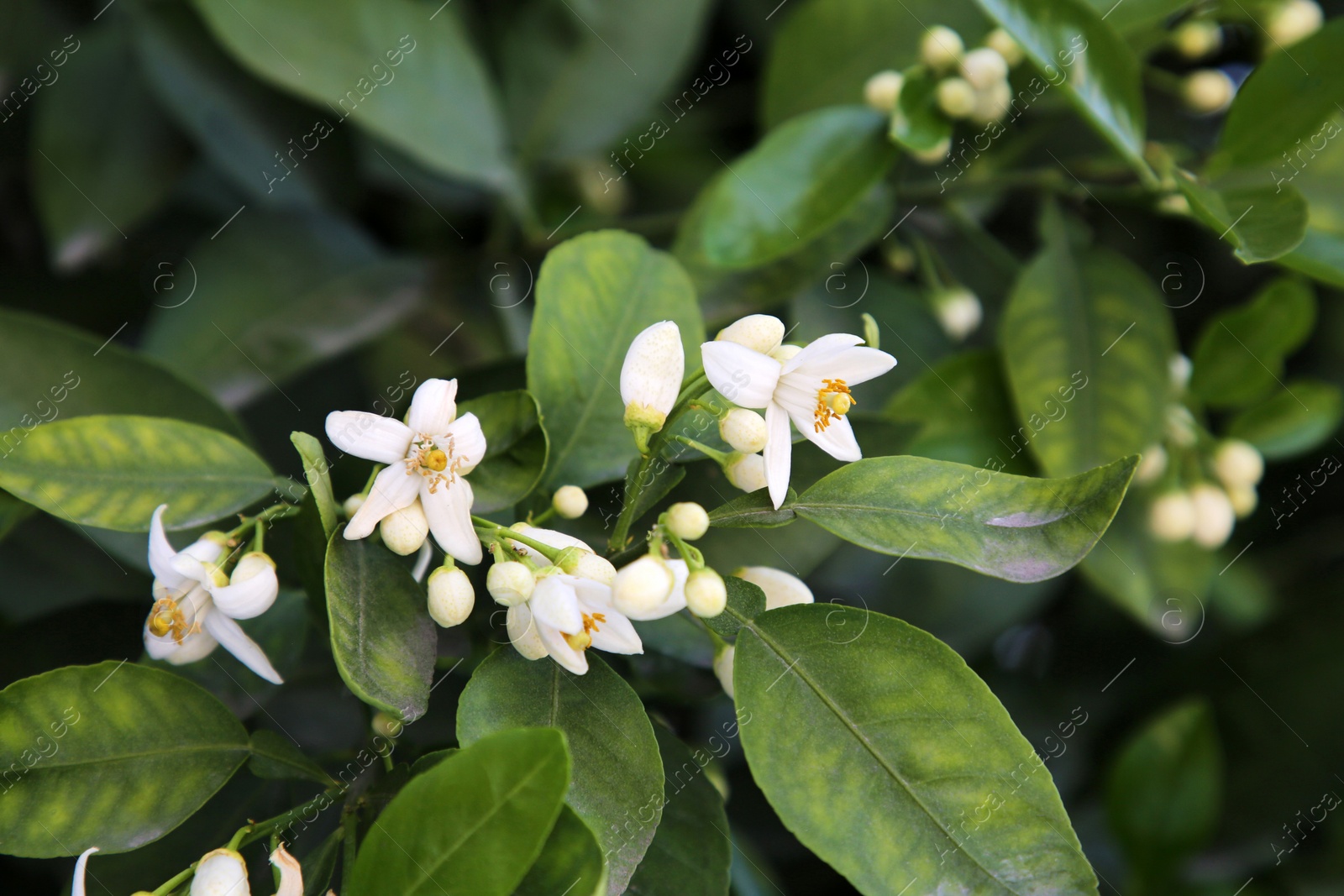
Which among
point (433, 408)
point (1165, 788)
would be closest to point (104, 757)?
point (433, 408)

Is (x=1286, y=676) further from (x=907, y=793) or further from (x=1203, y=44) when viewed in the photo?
(x=907, y=793)

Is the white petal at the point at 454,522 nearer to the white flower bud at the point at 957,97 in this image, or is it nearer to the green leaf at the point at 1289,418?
the white flower bud at the point at 957,97

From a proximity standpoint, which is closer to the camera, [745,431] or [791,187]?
[745,431]

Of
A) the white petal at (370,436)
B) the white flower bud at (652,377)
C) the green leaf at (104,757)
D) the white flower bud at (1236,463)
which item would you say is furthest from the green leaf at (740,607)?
the white flower bud at (1236,463)

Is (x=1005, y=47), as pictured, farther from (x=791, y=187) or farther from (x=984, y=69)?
(x=791, y=187)

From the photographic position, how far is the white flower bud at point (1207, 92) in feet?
4.17

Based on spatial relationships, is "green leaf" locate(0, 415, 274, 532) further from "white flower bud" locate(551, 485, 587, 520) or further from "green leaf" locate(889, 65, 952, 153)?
"green leaf" locate(889, 65, 952, 153)

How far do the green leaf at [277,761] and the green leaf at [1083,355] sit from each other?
815mm

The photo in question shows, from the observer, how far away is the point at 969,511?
0.62 metres

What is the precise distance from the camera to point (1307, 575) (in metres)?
1.69

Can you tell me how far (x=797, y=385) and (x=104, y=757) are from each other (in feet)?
1.74

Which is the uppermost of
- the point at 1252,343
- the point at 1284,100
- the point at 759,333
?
the point at 759,333

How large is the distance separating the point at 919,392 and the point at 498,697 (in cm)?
67

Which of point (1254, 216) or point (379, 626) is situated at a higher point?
point (379, 626)
